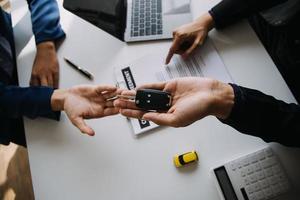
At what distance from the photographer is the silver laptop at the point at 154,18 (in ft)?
3.04

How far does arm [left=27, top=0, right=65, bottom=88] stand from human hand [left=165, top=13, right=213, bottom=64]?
0.35 meters

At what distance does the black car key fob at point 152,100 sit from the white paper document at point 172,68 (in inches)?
5.6

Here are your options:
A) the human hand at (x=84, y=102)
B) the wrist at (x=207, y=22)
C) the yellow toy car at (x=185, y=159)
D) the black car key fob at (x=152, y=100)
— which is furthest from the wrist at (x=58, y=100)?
the wrist at (x=207, y=22)

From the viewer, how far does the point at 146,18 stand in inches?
37.5

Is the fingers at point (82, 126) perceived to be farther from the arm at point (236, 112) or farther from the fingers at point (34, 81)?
the fingers at point (34, 81)

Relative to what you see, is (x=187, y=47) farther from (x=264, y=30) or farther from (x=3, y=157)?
(x=3, y=157)

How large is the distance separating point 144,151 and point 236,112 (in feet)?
0.85

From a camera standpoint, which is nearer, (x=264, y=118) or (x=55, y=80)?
(x=264, y=118)

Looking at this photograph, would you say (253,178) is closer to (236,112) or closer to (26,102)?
(236,112)

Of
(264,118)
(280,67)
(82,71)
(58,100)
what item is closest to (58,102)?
(58,100)

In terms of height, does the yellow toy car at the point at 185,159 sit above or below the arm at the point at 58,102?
below

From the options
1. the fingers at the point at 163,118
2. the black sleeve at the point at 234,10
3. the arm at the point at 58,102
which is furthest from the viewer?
the black sleeve at the point at 234,10

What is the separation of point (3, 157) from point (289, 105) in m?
1.44

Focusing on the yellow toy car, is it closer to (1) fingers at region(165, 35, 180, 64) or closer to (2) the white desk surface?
(2) the white desk surface
